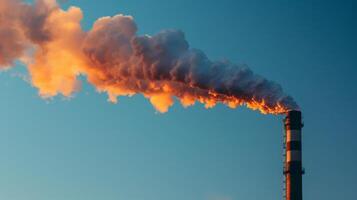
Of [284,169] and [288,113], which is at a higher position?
[288,113]

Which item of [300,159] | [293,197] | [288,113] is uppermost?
[288,113]

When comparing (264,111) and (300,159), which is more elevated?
(264,111)

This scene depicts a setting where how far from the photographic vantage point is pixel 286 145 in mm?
A: 45469

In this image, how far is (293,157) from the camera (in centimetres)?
4450

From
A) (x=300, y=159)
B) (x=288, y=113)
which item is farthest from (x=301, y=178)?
(x=288, y=113)

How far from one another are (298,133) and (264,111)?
3.86m

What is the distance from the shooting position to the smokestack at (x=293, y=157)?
43094mm

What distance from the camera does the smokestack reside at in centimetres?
4309

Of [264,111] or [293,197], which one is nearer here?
[293,197]

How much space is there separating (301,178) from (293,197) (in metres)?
1.67

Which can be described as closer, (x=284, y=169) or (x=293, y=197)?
(x=293, y=197)

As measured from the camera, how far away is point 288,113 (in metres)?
45.8

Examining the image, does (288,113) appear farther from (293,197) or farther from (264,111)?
(293,197)

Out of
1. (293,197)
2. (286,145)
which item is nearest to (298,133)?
(286,145)
